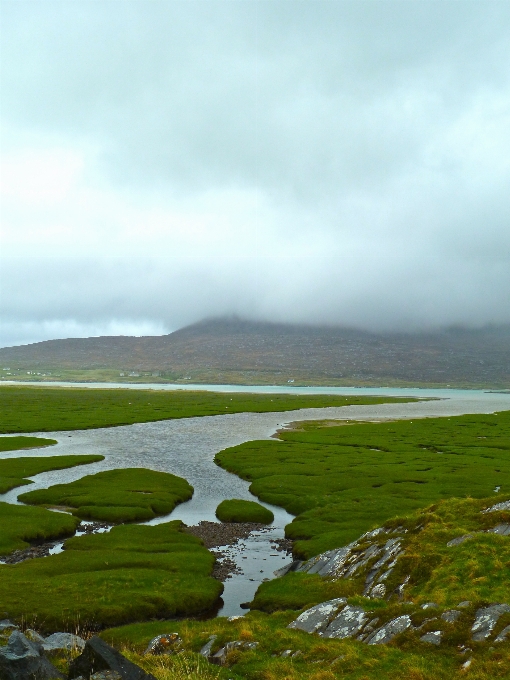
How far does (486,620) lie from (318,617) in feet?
21.7

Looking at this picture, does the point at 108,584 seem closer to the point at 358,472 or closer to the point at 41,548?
the point at 41,548

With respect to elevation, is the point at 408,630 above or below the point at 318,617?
above

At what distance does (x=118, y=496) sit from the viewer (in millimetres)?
50938

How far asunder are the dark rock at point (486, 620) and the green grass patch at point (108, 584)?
53.6ft

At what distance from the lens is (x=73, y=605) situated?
26.0m

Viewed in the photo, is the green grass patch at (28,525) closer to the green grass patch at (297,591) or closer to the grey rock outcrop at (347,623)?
the green grass patch at (297,591)

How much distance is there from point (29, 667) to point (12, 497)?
43.1m

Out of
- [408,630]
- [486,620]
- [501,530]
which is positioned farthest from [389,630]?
[501,530]

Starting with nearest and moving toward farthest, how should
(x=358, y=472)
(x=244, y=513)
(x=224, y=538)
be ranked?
(x=224, y=538), (x=244, y=513), (x=358, y=472)

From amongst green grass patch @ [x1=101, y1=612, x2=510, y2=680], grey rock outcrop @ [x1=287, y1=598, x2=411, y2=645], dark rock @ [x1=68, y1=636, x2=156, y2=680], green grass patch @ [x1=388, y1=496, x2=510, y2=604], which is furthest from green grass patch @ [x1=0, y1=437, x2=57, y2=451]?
dark rock @ [x1=68, y1=636, x2=156, y2=680]

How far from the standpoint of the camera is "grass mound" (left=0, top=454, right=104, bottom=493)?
57250mm

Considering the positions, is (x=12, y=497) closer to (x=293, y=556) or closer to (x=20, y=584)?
(x=20, y=584)

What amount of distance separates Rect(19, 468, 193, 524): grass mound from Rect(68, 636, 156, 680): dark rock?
3380 cm

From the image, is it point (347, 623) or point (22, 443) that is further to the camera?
point (22, 443)
